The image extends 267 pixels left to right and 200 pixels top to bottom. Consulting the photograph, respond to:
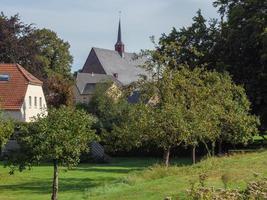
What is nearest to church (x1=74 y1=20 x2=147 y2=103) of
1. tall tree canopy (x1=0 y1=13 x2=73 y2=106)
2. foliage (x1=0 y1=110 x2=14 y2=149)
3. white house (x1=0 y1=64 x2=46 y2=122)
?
tall tree canopy (x1=0 y1=13 x2=73 y2=106)

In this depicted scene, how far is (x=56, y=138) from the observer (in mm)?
16703

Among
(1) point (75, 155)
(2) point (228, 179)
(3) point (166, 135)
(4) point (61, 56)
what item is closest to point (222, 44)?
(3) point (166, 135)

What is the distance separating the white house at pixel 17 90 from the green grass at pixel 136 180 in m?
14.9

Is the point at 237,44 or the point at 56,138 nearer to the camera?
Result: the point at 56,138

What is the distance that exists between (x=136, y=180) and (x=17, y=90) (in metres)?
34.4

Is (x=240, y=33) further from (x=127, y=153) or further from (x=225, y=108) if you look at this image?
(x=127, y=153)

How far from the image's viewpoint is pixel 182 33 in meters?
43.1

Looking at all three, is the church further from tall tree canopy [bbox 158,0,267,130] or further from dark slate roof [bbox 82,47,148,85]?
tall tree canopy [bbox 158,0,267,130]

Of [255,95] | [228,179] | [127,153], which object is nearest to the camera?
[228,179]

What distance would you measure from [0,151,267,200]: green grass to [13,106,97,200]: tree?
1335 mm

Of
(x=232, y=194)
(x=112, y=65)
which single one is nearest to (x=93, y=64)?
(x=112, y=65)

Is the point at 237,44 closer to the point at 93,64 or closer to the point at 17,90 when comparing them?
the point at 17,90

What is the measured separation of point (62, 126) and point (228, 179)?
21.2ft

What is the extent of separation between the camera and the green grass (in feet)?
42.0
